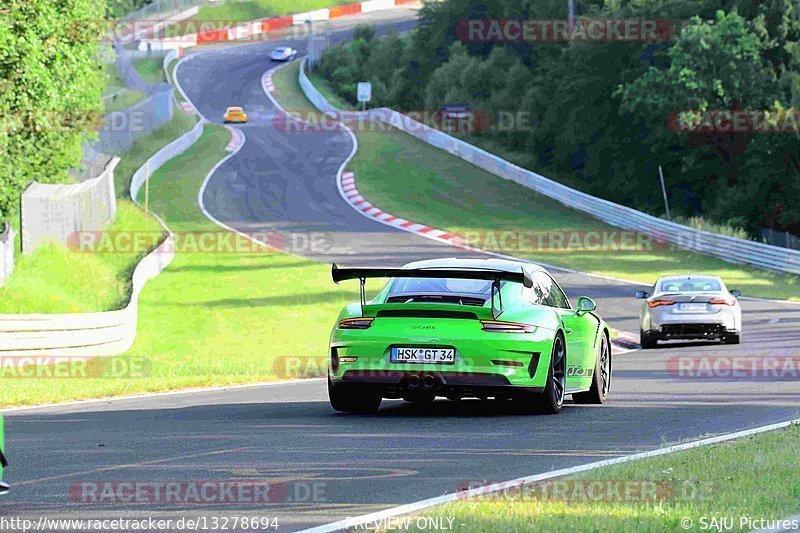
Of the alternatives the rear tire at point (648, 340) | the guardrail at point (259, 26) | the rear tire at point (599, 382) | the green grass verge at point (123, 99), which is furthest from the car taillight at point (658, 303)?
the guardrail at point (259, 26)

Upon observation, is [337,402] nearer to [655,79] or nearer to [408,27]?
[655,79]

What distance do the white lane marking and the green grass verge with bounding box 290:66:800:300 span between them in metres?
27.8

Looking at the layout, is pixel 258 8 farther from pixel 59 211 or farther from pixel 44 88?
pixel 44 88

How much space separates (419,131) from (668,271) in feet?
102

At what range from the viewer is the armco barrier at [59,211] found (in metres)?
33.0

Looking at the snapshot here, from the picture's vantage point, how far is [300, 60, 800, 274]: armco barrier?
43562 millimetres

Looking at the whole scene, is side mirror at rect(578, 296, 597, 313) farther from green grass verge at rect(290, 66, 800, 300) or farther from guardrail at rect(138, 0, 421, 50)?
guardrail at rect(138, 0, 421, 50)

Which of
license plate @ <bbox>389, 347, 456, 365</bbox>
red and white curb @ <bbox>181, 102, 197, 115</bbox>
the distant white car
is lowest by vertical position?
license plate @ <bbox>389, 347, 456, 365</bbox>

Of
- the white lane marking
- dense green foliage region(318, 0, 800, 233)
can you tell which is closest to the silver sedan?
the white lane marking

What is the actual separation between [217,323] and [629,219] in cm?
2375

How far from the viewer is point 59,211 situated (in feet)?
115

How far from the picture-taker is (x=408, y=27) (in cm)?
12488

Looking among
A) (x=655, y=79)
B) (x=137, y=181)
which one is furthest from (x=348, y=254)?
(x=655, y=79)

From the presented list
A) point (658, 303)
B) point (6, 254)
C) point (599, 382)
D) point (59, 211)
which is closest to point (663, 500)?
point (599, 382)
